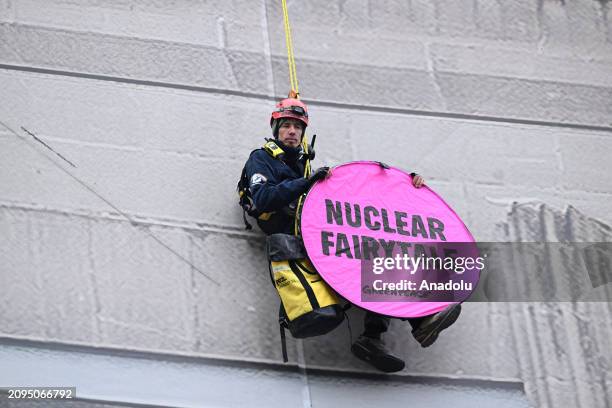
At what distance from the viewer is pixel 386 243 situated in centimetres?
289

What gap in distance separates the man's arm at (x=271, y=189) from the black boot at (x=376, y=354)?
1.63 ft

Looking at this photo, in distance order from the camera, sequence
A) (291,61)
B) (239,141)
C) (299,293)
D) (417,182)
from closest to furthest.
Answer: (299,293), (417,182), (239,141), (291,61)

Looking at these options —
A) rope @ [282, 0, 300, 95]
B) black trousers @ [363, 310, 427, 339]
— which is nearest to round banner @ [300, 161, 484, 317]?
black trousers @ [363, 310, 427, 339]

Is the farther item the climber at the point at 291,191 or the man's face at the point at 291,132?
the man's face at the point at 291,132

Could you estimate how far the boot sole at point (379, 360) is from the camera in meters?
2.84

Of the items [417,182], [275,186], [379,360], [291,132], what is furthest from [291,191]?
[379,360]

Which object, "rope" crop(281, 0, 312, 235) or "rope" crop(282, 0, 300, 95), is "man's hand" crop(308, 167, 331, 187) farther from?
"rope" crop(282, 0, 300, 95)

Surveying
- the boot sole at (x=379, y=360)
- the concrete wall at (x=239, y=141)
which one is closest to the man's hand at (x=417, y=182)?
the concrete wall at (x=239, y=141)

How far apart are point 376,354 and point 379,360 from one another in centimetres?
2

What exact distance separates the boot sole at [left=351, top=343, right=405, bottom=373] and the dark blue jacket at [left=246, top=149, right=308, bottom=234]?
442 millimetres

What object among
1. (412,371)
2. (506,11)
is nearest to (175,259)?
(412,371)

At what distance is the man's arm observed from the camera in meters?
2.87

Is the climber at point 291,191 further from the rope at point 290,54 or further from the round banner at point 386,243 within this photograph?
the rope at point 290,54

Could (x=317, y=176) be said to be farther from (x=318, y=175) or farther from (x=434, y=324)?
(x=434, y=324)
